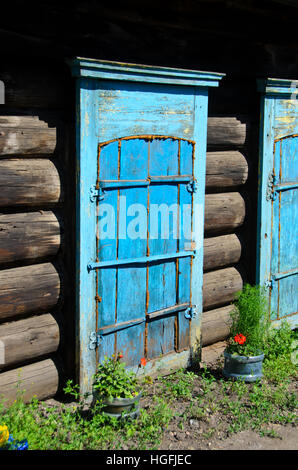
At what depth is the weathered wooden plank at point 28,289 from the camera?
3951 millimetres

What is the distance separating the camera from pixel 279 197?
5.62 meters

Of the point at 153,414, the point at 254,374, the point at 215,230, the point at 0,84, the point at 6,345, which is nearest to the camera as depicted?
the point at 0,84

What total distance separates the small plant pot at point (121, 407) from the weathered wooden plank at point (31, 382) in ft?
1.26

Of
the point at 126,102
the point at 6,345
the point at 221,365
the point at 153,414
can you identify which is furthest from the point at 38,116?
the point at 221,365

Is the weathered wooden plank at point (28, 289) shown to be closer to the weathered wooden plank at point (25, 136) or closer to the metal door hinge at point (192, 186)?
the weathered wooden plank at point (25, 136)

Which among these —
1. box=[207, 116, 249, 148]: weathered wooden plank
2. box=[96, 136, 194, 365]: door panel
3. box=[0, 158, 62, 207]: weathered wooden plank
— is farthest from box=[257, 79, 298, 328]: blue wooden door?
box=[0, 158, 62, 207]: weathered wooden plank

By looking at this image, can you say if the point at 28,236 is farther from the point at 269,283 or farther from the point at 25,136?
the point at 269,283

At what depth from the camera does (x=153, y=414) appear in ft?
14.0

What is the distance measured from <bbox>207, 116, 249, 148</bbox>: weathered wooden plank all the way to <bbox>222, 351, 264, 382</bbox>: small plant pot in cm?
186

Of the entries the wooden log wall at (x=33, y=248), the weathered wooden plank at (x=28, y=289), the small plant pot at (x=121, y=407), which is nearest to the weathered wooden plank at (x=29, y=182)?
the wooden log wall at (x=33, y=248)

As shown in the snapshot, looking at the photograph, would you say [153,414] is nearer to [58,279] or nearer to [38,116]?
[58,279]

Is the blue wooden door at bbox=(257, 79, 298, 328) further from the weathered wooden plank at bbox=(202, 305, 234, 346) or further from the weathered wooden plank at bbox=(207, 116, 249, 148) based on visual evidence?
the weathered wooden plank at bbox=(202, 305, 234, 346)

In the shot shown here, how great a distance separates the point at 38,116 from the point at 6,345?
1.58m

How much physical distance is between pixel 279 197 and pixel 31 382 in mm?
2916
